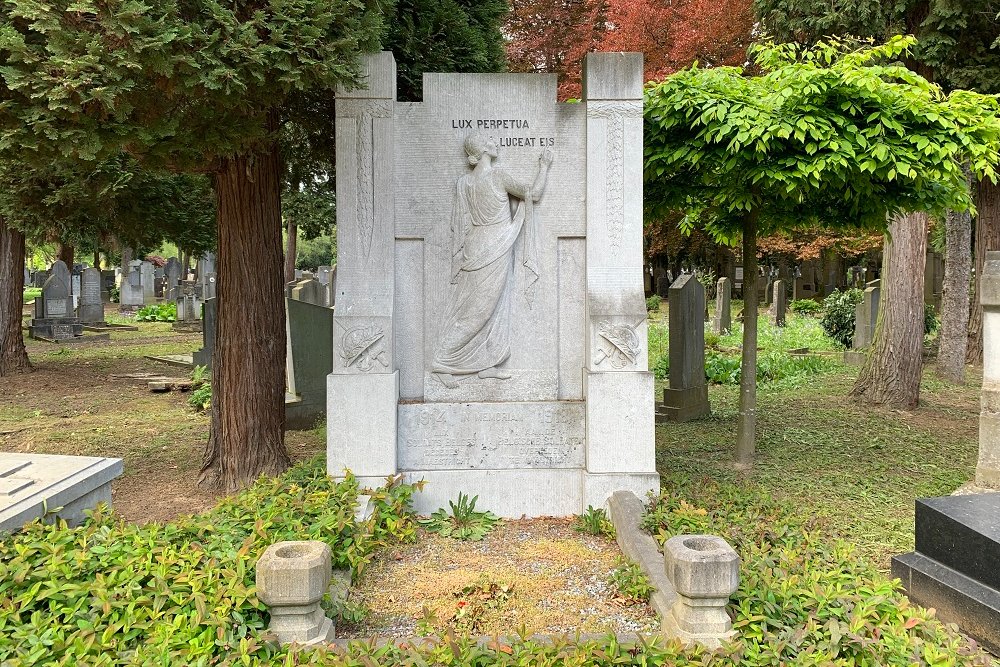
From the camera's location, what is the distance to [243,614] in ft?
11.4

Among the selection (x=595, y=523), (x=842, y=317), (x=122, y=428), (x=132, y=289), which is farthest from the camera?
(x=132, y=289)

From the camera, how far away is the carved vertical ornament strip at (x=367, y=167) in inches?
218

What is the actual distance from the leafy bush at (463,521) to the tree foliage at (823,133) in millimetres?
3033

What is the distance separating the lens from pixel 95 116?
4.63 metres

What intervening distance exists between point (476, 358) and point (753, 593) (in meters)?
2.69

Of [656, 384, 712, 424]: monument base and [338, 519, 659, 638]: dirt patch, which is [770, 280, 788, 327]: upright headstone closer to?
[656, 384, 712, 424]: monument base

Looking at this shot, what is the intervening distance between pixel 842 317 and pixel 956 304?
438 centimetres

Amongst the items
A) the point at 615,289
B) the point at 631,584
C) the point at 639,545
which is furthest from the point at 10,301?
the point at 631,584

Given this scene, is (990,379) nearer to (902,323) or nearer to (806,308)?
(902,323)

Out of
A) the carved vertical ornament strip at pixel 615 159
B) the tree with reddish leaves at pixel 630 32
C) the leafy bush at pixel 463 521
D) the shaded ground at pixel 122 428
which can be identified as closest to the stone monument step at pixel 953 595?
the leafy bush at pixel 463 521

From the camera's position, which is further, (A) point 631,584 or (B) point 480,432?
(B) point 480,432

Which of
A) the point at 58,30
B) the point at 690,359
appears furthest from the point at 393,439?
the point at 690,359

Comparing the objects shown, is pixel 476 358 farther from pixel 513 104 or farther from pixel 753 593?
pixel 753 593

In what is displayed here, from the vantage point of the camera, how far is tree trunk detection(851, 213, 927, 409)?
10.0m
